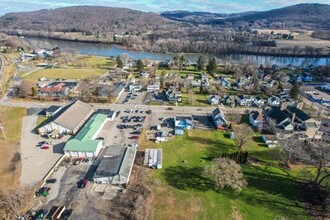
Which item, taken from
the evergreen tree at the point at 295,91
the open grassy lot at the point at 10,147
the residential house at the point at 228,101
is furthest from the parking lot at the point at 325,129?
the open grassy lot at the point at 10,147

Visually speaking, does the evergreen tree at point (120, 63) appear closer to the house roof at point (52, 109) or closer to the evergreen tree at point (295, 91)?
the house roof at point (52, 109)

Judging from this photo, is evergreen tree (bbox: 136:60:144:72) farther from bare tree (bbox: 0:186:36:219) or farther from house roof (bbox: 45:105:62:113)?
bare tree (bbox: 0:186:36:219)

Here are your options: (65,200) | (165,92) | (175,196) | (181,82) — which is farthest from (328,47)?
(65,200)

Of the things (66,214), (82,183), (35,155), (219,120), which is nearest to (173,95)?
(219,120)

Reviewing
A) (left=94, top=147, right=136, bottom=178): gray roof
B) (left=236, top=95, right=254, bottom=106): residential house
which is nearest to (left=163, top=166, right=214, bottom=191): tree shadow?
(left=94, top=147, right=136, bottom=178): gray roof

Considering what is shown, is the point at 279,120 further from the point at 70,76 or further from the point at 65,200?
the point at 70,76

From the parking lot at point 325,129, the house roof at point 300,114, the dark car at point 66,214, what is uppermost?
the house roof at point 300,114
